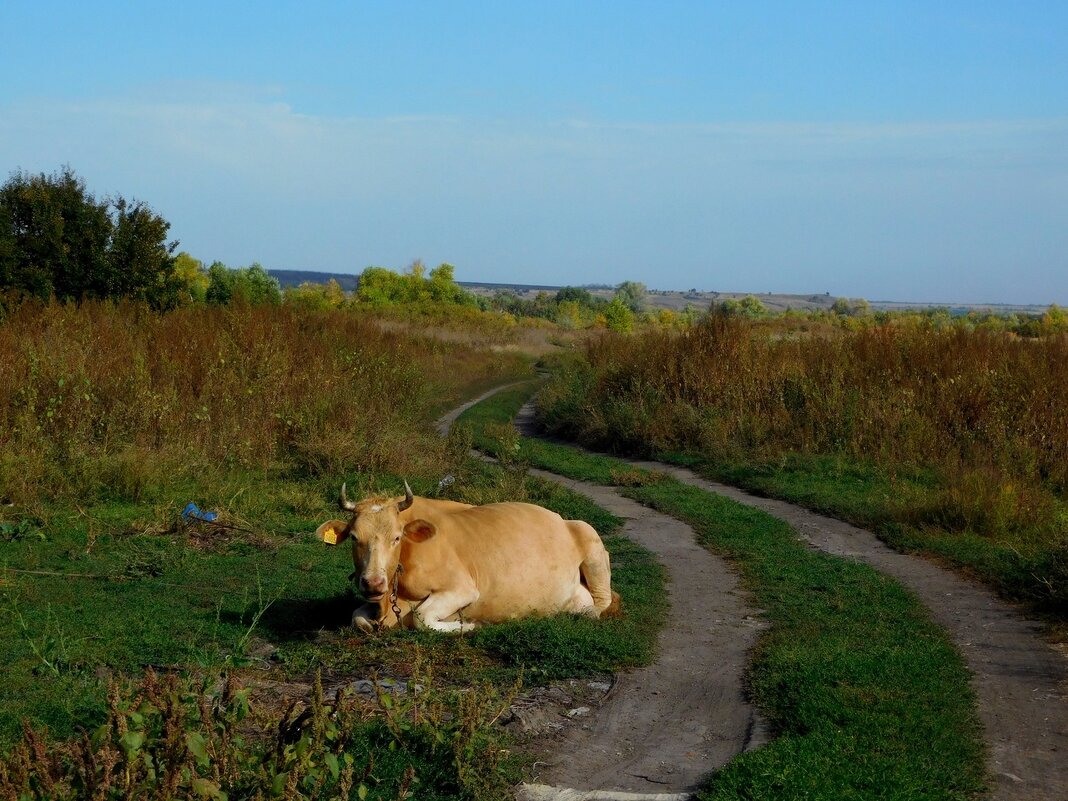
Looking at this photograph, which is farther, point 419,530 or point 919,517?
point 919,517

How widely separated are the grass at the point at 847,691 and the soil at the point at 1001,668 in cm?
14

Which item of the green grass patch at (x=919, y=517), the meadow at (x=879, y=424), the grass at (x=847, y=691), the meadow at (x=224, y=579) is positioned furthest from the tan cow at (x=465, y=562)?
the meadow at (x=879, y=424)

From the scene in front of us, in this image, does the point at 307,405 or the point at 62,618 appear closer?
the point at 62,618

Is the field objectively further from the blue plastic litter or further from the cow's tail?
the cow's tail

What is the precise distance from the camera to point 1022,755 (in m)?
6.21

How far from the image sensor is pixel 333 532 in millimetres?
8055

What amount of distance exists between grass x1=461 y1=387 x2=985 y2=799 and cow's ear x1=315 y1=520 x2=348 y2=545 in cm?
299

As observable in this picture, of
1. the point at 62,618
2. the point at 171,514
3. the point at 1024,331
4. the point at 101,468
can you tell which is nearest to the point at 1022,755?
the point at 62,618

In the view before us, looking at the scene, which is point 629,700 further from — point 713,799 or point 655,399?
point 655,399

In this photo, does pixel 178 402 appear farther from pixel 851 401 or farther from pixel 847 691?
pixel 847 691

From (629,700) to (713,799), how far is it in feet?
5.73

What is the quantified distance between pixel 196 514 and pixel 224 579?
8.45ft

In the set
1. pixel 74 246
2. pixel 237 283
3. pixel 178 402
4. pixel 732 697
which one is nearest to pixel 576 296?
pixel 237 283

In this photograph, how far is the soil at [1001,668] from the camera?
6000mm
